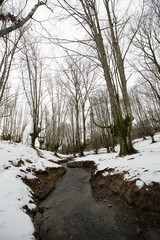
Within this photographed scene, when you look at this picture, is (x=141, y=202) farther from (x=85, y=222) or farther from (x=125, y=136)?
(x=125, y=136)

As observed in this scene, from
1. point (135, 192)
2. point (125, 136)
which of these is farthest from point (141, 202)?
point (125, 136)

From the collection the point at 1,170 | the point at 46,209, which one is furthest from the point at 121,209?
the point at 1,170

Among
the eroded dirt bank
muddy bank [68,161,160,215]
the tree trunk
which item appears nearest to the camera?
the eroded dirt bank

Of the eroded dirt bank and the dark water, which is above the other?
the eroded dirt bank

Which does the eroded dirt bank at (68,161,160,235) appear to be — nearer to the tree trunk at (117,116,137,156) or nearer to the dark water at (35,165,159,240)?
the dark water at (35,165,159,240)

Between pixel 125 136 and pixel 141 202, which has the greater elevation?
pixel 125 136

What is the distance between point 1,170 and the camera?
3.79 m

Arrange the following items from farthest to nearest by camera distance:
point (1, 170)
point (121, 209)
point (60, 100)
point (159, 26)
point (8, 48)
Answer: point (60, 100), point (159, 26), point (8, 48), point (1, 170), point (121, 209)

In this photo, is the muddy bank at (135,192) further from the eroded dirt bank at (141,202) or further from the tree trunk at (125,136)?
the tree trunk at (125,136)

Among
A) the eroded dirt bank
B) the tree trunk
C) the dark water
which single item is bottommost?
the dark water

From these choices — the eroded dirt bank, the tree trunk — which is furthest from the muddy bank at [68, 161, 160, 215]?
the tree trunk

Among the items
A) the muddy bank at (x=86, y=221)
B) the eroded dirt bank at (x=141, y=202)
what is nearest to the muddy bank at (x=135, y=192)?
the eroded dirt bank at (x=141, y=202)

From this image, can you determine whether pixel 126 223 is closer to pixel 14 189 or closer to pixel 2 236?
pixel 2 236

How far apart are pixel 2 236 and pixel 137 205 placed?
2.33 meters
